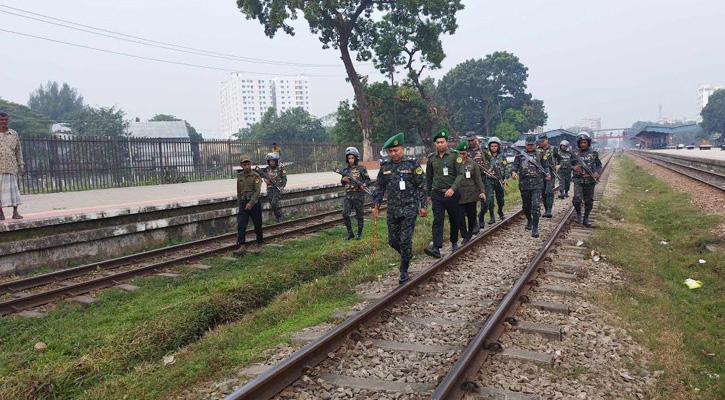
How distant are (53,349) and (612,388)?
16.7 feet

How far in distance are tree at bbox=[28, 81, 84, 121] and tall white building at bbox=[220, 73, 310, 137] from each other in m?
79.0

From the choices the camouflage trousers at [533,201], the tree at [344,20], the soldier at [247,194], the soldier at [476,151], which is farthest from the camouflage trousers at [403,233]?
the tree at [344,20]

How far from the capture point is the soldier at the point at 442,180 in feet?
23.8

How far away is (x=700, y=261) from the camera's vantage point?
7398 millimetres

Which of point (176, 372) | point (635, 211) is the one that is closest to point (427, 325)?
point (176, 372)

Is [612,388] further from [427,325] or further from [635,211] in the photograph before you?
[635,211]

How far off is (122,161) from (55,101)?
75038mm

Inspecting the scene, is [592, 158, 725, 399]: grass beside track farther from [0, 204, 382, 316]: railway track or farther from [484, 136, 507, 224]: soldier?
[0, 204, 382, 316]: railway track

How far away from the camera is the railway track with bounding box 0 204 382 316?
626cm

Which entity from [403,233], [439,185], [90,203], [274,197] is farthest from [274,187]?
[403,233]

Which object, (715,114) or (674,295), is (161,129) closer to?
(674,295)

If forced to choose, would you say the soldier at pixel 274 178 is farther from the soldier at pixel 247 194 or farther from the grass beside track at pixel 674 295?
the grass beside track at pixel 674 295

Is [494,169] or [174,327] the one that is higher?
[494,169]

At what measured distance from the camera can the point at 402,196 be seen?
6.32 metres
